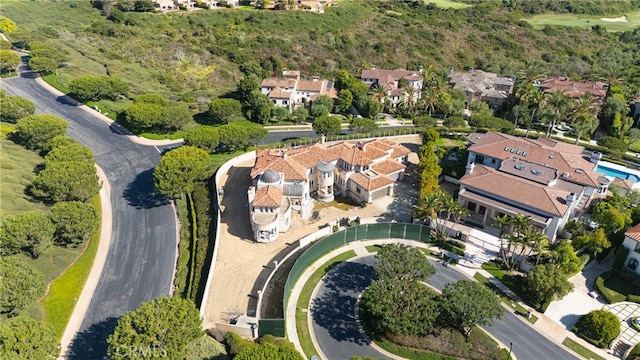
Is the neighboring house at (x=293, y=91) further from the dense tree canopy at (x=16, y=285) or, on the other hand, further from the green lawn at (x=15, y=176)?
the dense tree canopy at (x=16, y=285)

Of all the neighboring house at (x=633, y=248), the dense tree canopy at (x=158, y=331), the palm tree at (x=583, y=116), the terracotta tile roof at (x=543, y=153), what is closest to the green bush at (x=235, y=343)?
the dense tree canopy at (x=158, y=331)

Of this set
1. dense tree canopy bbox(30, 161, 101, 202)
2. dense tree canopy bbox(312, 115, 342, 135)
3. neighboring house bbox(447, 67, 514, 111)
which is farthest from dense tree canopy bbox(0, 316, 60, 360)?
neighboring house bbox(447, 67, 514, 111)

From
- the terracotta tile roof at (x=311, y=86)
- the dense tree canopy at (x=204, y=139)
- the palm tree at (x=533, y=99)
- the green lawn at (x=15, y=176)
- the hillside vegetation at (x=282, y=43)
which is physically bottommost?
the green lawn at (x=15, y=176)

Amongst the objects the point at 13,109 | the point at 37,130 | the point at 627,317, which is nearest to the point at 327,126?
the point at 37,130

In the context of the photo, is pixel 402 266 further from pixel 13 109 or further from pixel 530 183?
pixel 13 109

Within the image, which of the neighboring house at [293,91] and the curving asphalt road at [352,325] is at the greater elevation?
the neighboring house at [293,91]

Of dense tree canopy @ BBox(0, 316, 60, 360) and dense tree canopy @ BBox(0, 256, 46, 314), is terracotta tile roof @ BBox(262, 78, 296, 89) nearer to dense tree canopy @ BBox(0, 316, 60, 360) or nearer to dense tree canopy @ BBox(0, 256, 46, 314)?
dense tree canopy @ BBox(0, 256, 46, 314)

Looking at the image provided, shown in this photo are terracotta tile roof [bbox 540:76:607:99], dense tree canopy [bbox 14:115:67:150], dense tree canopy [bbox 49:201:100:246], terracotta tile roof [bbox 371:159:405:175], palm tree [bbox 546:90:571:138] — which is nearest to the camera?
dense tree canopy [bbox 49:201:100:246]
